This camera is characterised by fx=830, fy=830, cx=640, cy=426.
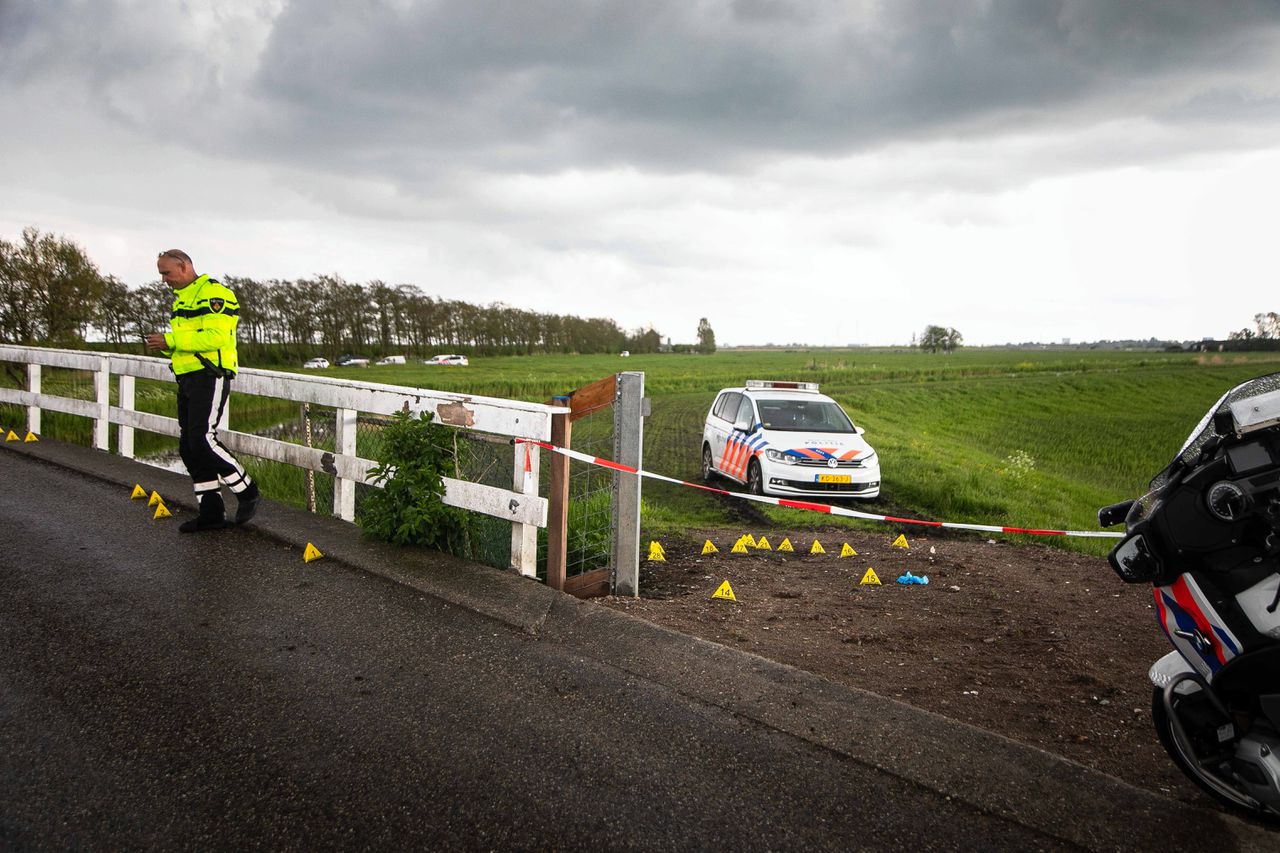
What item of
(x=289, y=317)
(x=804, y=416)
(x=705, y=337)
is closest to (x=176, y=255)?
(x=804, y=416)

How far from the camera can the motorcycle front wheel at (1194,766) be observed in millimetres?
2770

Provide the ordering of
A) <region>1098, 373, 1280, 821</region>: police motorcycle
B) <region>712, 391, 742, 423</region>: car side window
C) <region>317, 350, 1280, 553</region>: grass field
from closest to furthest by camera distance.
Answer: <region>1098, 373, 1280, 821</region>: police motorcycle < <region>317, 350, 1280, 553</region>: grass field < <region>712, 391, 742, 423</region>: car side window

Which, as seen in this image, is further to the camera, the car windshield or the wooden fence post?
the car windshield

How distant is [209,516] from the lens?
609 centimetres

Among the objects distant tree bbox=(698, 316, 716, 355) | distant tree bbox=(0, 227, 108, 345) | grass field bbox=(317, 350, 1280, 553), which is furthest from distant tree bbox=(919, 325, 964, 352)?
distant tree bbox=(0, 227, 108, 345)

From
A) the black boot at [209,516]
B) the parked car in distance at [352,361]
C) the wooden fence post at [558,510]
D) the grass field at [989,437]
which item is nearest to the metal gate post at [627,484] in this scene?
the wooden fence post at [558,510]

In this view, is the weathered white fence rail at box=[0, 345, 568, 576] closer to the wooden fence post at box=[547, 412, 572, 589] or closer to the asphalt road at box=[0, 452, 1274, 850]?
the wooden fence post at box=[547, 412, 572, 589]

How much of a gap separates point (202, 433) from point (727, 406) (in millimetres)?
9256

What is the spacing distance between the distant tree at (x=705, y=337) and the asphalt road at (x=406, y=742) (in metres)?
179

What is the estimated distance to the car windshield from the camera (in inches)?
495

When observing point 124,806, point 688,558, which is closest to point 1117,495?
point 688,558

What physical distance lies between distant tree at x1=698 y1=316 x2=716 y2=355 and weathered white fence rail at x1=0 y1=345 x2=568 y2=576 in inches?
6879

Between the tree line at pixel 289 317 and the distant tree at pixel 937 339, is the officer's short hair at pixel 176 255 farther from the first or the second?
the distant tree at pixel 937 339

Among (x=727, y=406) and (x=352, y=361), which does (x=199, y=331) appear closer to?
(x=727, y=406)
